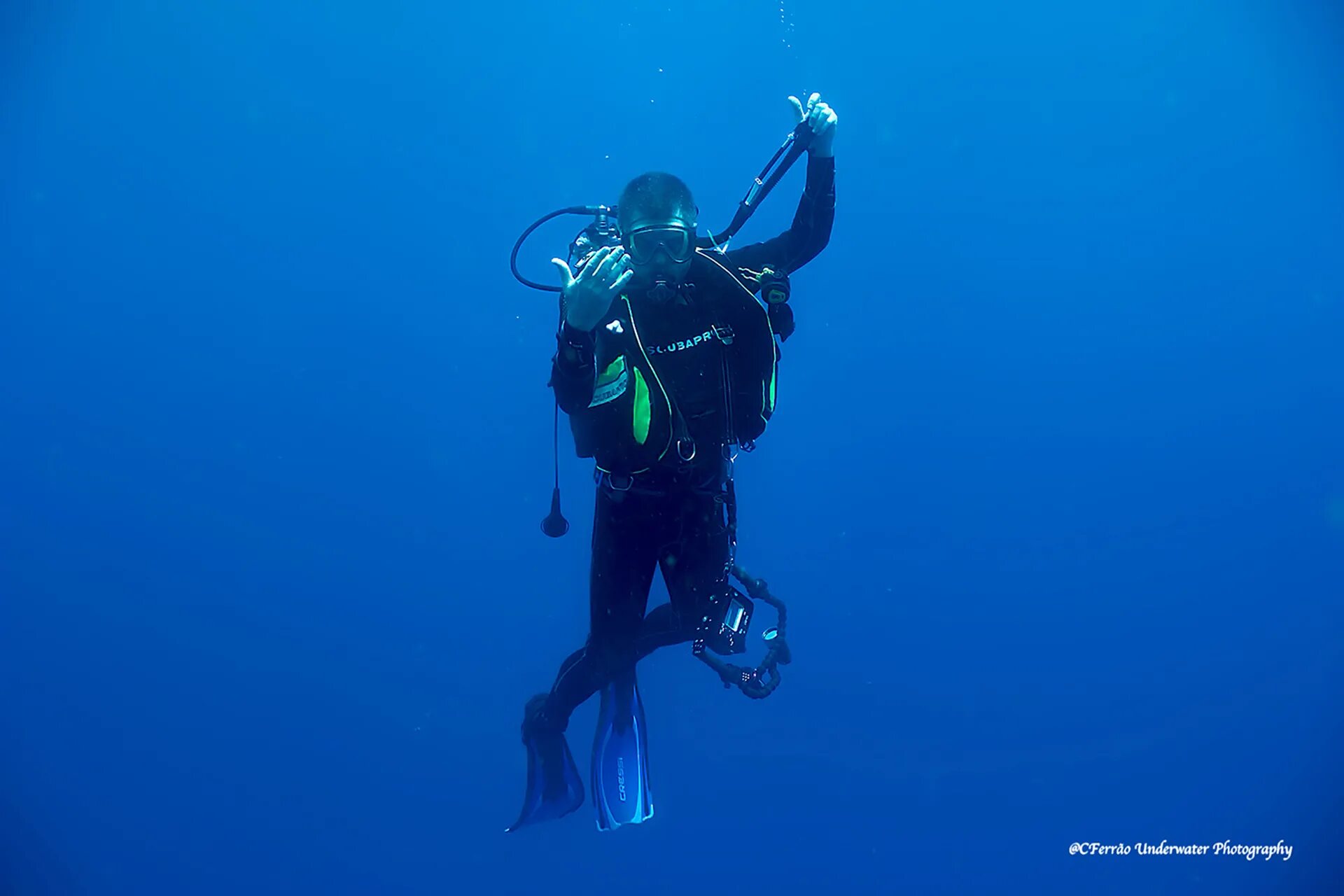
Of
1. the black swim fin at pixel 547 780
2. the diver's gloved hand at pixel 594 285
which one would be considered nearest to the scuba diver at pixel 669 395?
the diver's gloved hand at pixel 594 285

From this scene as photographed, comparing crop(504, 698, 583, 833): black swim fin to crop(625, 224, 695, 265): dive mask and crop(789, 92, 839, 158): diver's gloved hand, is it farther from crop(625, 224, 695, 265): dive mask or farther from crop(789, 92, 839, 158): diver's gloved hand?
crop(789, 92, 839, 158): diver's gloved hand

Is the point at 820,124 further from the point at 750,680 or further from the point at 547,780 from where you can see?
the point at 547,780

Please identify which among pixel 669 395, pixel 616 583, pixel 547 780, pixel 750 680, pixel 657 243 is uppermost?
pixel 657 243

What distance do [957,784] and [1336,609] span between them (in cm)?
1145

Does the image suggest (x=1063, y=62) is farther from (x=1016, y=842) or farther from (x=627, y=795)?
(x=627, y=795)

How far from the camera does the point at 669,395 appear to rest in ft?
9.28

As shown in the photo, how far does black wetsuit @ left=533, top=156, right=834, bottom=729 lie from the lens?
115 inches

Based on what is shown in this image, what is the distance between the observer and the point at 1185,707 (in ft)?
37.5

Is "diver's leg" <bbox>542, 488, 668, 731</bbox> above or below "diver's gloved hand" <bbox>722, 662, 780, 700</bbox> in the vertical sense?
above

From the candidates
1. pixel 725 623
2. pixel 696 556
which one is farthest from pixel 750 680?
pixel 696 556

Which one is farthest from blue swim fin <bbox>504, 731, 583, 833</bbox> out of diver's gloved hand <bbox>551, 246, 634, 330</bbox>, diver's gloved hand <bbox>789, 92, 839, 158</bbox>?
diver's gloved hand <bbox>789, 92, 839, 158</bbox>

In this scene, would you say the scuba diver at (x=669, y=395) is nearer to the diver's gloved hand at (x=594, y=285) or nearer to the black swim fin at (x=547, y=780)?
the diver's gloved hand at (x=594, y=285)

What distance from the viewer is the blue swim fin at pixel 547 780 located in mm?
3986

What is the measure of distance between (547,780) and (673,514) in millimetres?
2155
